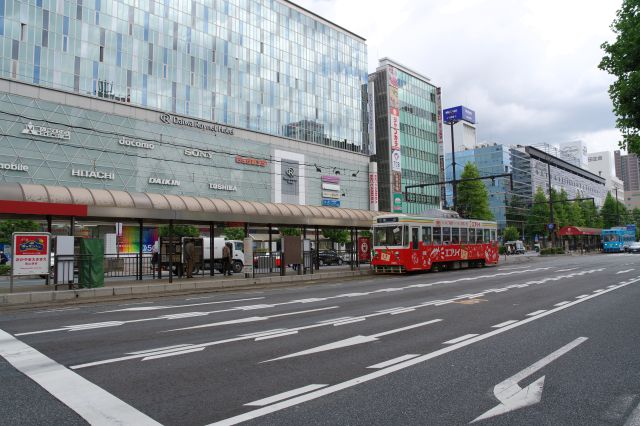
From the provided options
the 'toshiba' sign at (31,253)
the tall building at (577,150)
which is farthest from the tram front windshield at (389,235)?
the tall building at (577,150)

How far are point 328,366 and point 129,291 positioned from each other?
13048mm

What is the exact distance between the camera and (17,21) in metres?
41.8

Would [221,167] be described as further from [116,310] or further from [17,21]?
[116,310]

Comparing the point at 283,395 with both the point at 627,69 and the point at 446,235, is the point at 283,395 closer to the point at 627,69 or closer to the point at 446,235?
the point at 627,69

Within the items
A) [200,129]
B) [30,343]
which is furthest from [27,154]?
[30,343]

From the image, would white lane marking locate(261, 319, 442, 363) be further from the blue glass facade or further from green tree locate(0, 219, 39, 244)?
green tree locate(0, 219, 39, 244)

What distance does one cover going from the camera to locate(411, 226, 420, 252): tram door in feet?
83.4

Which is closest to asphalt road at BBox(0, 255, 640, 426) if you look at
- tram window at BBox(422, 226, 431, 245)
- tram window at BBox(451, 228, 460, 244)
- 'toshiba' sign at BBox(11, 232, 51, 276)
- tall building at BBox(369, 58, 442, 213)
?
'toshiba' sign at BBox(11, 232, 51, 276)

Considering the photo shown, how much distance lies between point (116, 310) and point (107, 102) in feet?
133

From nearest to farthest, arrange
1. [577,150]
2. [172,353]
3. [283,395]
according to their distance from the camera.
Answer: [283,395] < [172,353] < [577,150]

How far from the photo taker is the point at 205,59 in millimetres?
55969

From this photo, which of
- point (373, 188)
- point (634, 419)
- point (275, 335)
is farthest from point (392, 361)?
point (373, 188)

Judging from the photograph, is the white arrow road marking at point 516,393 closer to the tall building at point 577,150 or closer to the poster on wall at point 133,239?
the poster on wall at point 133,239

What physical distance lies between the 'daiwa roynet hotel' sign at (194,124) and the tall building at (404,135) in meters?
28.9
